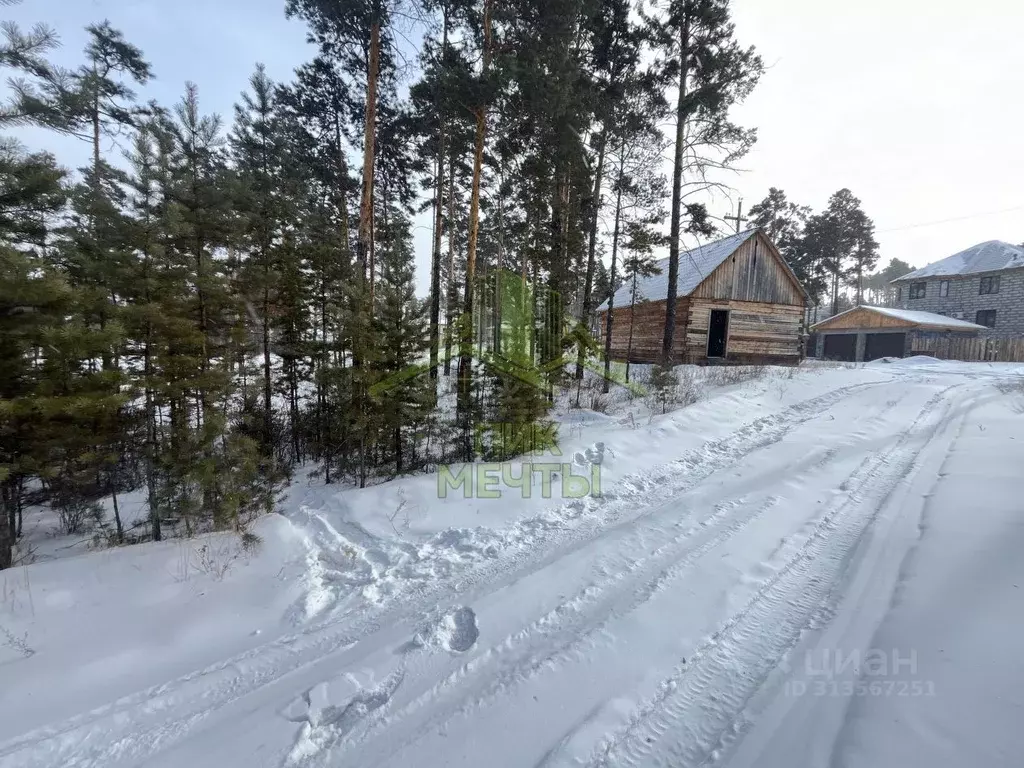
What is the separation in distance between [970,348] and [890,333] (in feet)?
12.3

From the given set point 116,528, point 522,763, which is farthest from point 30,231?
point 522,763

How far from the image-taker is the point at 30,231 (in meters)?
4.45

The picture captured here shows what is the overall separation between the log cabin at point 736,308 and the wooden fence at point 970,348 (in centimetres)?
1219

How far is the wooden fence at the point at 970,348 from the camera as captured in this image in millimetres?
22516

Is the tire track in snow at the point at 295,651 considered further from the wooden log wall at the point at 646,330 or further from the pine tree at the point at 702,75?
the wooden log wall at the point at 646,330

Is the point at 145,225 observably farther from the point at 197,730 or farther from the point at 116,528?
the point at 197,730

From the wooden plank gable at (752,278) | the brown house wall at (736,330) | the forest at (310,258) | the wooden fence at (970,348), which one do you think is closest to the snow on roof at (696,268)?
the wooden plank gable at (752,278)

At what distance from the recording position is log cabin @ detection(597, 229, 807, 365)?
709 inches

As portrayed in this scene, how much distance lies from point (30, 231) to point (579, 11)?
10.7m

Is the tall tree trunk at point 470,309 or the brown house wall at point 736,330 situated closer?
the tall tree trunk at point 470,309

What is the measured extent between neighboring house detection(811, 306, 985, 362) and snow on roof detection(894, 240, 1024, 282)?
4024 millimetres

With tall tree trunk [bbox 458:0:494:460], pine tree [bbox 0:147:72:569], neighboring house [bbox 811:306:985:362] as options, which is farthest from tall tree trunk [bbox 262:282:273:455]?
neighboring house [bbox 811:306:985:362]

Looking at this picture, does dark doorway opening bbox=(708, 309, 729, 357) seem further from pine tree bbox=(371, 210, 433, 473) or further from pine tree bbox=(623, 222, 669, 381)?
pine tree bbox=(371, 210, 433, 473)

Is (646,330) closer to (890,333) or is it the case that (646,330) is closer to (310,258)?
(310,258)
